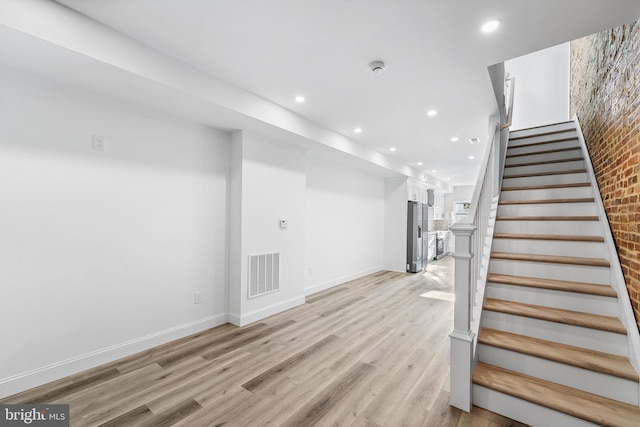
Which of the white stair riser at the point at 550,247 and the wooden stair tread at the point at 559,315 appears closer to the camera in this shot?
the wooden stair tread at the point at 559,315

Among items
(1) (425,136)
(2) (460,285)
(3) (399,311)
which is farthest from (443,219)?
(2) (460,285)

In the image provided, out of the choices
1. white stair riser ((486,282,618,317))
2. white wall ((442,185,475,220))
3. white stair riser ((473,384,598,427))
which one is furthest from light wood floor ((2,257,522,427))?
white wall ((442,185,475,220))

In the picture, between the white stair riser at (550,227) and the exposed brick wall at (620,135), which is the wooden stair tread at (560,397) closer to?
the exposed brick wall at (620,135)

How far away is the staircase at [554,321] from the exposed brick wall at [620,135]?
20cm

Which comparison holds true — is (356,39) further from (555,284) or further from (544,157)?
(544,157)

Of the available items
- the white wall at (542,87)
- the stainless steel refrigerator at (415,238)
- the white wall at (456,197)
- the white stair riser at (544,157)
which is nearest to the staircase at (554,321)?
the white stair riser at (544,157)

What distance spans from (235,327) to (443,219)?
347 inches

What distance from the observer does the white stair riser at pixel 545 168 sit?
325cm

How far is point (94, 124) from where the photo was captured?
2.38 metres

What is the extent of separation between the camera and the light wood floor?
1.80 meters

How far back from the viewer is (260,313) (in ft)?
11.5

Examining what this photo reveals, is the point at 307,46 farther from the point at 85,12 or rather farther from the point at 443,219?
the point at 443,219

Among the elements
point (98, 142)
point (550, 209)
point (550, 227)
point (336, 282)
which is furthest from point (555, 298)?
point (98, 142)

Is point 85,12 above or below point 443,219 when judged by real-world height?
above
